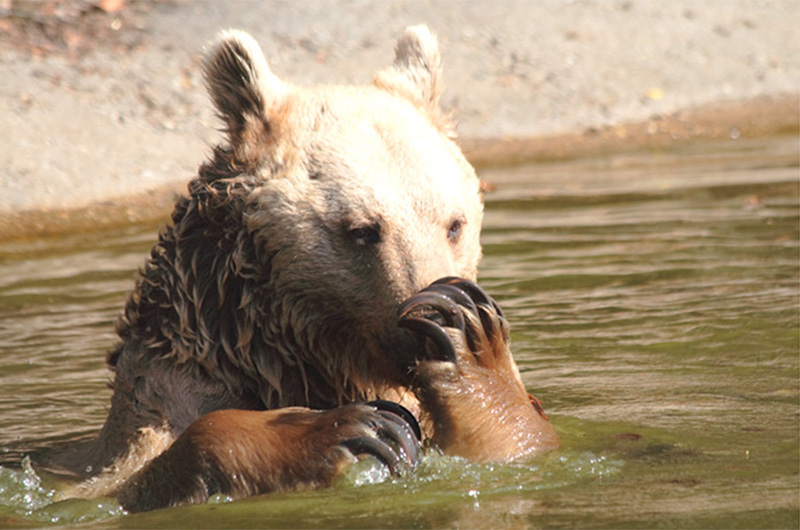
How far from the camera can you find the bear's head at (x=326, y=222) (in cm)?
450

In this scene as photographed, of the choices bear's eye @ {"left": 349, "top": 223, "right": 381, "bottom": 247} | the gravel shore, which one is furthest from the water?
the gravel shore

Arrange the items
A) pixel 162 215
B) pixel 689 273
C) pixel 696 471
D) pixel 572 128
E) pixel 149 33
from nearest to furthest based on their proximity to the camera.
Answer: pixel 696 471
pixel 689 273
pixel 162 215
pixel 572 128
pixel 149 33

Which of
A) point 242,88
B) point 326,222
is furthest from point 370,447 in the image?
point 242,88

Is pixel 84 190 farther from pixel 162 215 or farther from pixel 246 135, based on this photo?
pixel 246 135

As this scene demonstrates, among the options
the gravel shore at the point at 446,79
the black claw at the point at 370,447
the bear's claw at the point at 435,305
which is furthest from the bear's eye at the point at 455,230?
the gravel shore at the point at 446,79

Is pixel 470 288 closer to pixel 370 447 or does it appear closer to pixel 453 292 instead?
pixel 453 292

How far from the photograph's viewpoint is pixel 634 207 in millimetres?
10102

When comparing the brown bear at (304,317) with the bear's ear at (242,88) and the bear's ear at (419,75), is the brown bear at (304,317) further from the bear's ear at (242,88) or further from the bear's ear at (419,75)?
the bear's ear at (419,75)

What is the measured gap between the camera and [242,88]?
4949 mm

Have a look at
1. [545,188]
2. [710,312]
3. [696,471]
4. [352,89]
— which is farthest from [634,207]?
[696,471]

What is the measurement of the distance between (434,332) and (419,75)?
145 cm

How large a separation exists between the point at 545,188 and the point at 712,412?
6420 mm

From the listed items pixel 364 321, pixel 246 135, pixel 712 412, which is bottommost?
pixel 712 412

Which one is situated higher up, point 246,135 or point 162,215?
point 246,135
